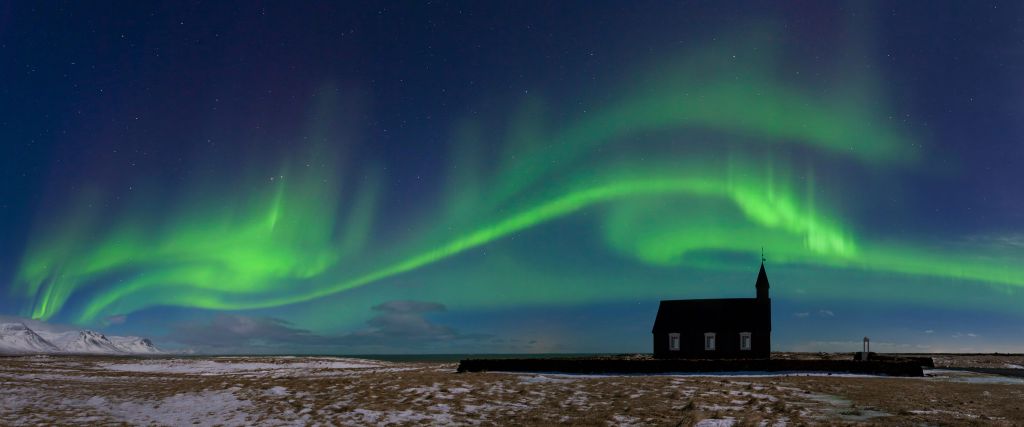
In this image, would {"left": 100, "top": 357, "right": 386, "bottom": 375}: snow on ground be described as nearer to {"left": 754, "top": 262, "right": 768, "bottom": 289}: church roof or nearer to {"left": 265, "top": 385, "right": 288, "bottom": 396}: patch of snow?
{"left": 265, "top": 385, "right": 288, "bottom": 396}: patch of snow

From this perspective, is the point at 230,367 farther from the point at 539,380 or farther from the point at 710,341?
the point at 710,341

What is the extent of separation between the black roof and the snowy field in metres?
28.2

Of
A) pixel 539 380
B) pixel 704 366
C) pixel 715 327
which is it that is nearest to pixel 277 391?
pixel 539 380

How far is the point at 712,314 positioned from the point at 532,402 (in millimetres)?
43017

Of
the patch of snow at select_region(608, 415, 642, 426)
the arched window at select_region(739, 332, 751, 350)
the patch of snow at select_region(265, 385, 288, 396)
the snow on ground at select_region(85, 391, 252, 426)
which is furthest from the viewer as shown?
the arched window at select_region(739, 332, 751, 350)

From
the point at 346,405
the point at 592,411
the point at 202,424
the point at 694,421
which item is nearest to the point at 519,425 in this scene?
the point at 592,411

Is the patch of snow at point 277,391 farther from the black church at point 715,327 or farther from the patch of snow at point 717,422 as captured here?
the black church at point 715,327

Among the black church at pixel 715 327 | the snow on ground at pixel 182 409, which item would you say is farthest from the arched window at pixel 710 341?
the snow on ground at pixel 182 409

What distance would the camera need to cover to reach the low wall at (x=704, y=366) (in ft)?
147

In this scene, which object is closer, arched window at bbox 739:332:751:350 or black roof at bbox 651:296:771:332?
arched window at bbox 739:332:751:350

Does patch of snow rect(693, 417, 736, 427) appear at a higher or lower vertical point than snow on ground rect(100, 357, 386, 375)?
higher

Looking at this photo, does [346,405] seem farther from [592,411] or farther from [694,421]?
[694,421]

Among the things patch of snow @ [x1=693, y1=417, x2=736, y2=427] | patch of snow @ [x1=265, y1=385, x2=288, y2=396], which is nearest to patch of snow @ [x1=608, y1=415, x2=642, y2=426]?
patch of snow @ [x1=693, y1=417, x2=736, y2=427]

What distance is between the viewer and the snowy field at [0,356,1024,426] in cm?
2572
